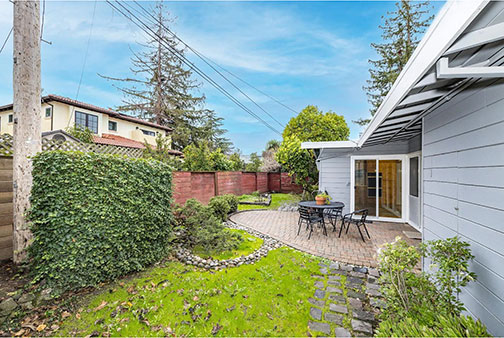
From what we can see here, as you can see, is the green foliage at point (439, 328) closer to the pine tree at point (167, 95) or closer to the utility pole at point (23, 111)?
the utility pole at point (23, 111)

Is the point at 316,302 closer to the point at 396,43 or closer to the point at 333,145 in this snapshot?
the point at 333,145

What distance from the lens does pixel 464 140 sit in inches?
97.3

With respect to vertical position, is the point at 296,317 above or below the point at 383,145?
below

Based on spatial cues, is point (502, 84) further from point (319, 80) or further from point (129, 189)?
point (319, 80)

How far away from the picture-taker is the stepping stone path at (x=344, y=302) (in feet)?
7.82

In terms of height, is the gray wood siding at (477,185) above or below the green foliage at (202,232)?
above

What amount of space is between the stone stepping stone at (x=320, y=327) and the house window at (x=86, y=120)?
16.5 metres

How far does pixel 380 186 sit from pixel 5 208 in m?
9.24

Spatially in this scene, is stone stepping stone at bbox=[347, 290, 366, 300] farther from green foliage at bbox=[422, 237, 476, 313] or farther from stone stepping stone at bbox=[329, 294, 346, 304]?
green foliage at bbox=[422, 237, 476, 313]

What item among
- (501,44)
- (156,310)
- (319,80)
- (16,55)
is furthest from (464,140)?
(319,80)

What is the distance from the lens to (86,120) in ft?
47.0

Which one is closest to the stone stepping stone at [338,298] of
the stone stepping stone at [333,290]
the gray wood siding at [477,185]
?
the stone stepping stone at [333,290]

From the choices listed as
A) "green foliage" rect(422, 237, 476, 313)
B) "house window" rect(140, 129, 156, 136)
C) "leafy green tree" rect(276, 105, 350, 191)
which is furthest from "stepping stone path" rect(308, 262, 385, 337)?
"house window" rect(140, 129, 156, 136)

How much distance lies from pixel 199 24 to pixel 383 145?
8.27 metres
